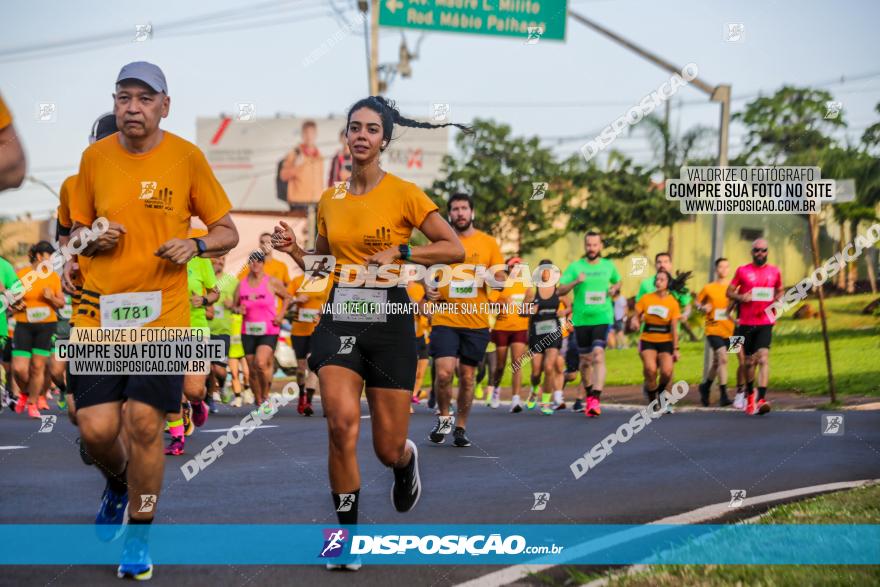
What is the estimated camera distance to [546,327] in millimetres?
18906

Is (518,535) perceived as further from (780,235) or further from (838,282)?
(780,235)

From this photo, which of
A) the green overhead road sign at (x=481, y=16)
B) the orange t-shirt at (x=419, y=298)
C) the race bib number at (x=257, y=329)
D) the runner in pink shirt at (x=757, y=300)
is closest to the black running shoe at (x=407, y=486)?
the race bib number at (x=257, y=329)

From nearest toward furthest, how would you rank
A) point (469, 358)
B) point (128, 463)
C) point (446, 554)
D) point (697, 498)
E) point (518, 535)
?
point (128, 463)
point (446, 554)
point (518, 535)
point (697, 498)
point (469, 358)

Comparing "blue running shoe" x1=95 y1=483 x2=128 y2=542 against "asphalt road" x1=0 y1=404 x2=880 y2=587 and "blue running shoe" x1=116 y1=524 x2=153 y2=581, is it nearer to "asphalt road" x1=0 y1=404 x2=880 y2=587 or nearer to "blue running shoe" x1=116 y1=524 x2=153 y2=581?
"asphalt road" x1=0 y1=404 x2=880 y2=587

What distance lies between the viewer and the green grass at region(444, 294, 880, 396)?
22531mm

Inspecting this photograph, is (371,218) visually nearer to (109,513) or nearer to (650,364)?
(109,513)

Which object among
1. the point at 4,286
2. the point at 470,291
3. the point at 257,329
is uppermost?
the point at 470,291

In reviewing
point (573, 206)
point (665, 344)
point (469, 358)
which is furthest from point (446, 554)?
point (573, 206)

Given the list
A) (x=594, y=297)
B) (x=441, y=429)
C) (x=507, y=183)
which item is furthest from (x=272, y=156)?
(x=441, y=429)

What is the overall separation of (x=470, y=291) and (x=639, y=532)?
6.06 meters

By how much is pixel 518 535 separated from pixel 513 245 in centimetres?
4217

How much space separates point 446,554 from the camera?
645 cm

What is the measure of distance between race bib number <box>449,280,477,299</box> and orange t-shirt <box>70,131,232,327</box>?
6771 mm

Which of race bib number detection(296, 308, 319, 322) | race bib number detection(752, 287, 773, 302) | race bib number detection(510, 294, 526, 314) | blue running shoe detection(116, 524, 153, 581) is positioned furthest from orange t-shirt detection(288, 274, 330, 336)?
blue running shoe detection(116, 524, 153, 581)
